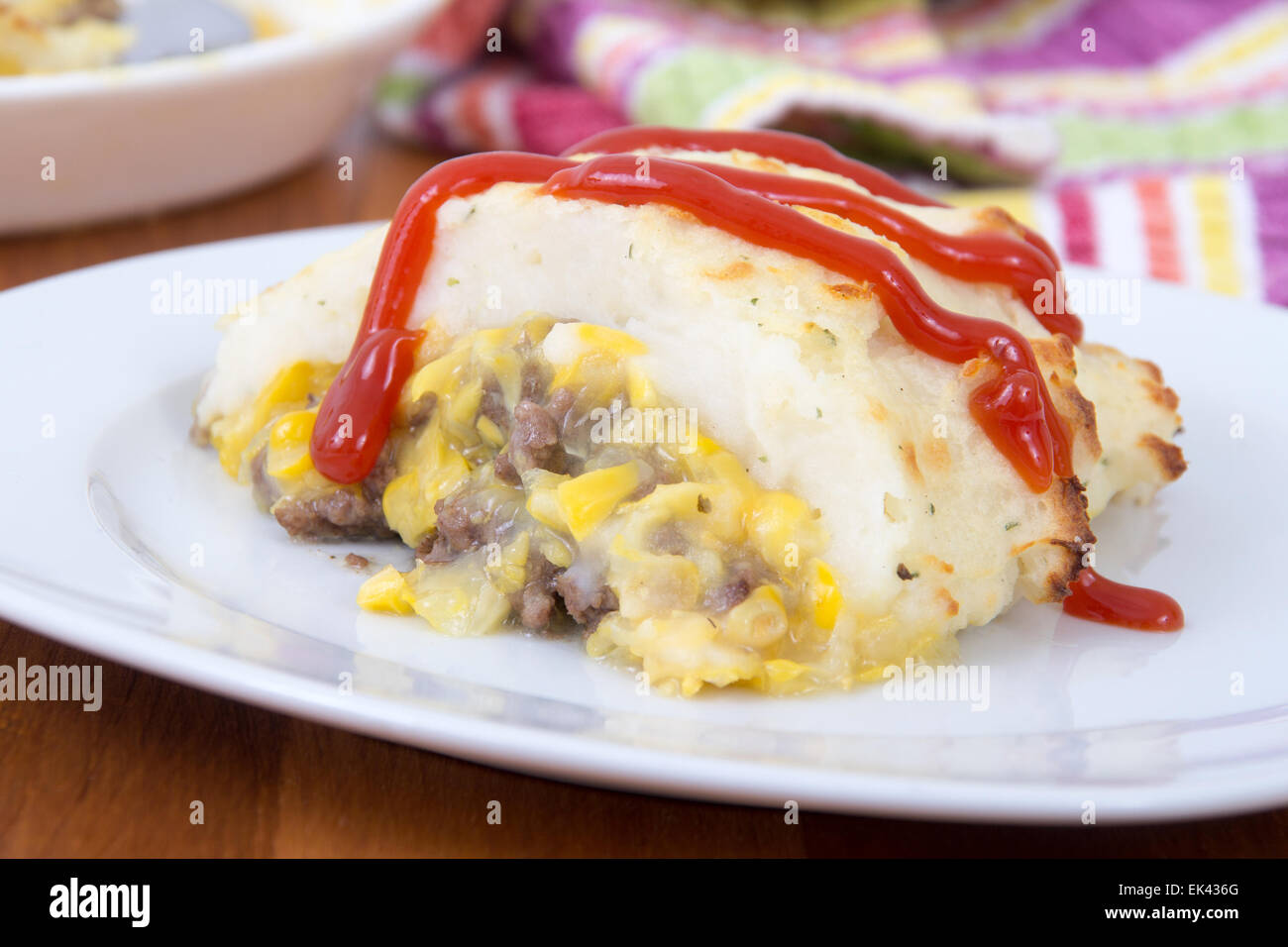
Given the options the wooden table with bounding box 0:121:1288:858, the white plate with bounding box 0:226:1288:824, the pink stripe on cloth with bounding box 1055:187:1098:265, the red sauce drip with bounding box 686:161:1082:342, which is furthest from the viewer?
the pink stripe on cloth with bounding box 1055:187:1098:265

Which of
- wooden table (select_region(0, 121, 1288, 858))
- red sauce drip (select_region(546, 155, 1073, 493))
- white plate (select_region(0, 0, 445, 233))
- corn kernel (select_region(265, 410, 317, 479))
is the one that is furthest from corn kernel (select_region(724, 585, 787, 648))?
white plate (select_region(0, 0, 445, 233))

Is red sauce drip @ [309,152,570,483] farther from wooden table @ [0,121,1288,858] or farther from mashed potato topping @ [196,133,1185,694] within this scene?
wooden table @ [0,121,1288,858]

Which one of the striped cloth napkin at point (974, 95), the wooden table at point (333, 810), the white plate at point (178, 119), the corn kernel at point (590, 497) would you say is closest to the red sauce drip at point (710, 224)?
the corn kernel at point (590, 497)

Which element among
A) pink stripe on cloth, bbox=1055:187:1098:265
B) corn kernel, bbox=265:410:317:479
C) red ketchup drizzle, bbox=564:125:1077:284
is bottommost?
corn kernel, bbox=265:410:317:479

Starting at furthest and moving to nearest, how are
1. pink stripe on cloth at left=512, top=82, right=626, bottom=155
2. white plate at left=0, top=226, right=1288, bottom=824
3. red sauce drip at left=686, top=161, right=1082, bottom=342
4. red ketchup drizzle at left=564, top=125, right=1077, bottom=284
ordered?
pink stripe on cloth at left=512, top=82, right=626, bottom=155 < red ketchup drizzle at left=564, top=125, right=1077, bottom=284 < red sauce drip at left=686, top=161, right=1082, bottom=342 < white plate at left=0, top=226, right=1288, bottom=824

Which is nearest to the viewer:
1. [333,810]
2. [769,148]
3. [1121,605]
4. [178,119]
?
[333,810]

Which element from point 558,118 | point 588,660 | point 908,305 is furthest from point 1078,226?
point 588,660

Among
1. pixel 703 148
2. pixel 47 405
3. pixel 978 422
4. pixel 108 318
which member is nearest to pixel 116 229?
pixel 108 318

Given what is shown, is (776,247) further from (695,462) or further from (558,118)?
(558,118)
